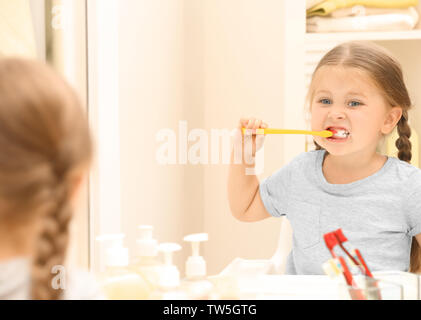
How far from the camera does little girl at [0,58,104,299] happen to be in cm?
30

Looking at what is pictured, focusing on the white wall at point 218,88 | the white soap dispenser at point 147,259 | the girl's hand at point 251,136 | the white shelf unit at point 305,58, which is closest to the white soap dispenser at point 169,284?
the white soap dispenser at point 147,259

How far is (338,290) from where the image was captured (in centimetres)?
45

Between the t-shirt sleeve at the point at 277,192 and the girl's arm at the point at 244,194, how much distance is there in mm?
10

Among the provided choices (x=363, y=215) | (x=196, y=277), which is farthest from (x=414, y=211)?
(x=196, y=277)

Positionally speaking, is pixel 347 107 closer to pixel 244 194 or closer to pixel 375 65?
pixel 375 65

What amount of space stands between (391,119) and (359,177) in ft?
0.29

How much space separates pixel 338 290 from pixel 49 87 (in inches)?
11.3

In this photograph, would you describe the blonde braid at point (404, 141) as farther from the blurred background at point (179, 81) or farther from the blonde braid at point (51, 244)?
the blonde braid at point (51, 244)

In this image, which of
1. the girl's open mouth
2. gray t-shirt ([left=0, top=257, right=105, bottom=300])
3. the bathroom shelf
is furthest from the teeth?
the bathroom shelf

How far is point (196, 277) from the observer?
50cm

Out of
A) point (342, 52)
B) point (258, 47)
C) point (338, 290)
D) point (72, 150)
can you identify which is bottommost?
point (338, 290)

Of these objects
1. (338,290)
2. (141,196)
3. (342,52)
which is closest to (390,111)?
(342,52)

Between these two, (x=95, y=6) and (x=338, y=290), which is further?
(x=95, y=6)

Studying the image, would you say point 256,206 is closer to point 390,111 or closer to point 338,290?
point 390,111
